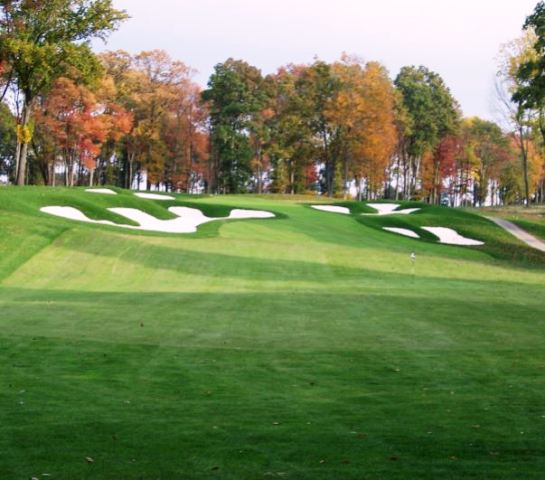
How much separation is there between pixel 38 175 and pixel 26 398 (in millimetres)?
91347

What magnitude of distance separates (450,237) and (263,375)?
33.3m

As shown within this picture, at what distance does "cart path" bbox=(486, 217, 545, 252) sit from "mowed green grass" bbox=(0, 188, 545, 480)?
53.7ft

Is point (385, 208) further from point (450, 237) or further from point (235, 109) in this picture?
point (235, 109)

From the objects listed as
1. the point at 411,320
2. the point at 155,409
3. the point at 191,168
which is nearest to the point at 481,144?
the point at 191,168

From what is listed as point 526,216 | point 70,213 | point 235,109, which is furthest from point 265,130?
point 70,213

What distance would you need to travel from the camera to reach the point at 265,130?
88.4 meters

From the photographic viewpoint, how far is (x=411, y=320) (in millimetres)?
14836

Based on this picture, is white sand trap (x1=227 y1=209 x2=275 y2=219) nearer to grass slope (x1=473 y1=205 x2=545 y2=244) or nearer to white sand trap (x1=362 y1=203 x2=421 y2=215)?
white sand trap (x1=362 y1=203 x2=421 y2=215)

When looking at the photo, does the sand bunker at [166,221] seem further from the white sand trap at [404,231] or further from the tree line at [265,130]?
A: the tree line at [265,130]

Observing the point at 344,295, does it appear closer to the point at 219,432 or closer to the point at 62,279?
the point at 62,279

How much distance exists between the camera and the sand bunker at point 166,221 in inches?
1396

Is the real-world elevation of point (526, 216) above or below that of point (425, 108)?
below

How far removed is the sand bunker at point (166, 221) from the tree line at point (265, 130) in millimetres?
15530

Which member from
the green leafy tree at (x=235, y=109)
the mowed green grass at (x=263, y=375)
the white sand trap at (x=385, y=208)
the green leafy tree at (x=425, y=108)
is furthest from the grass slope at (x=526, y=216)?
the green leafy tree at (x=235, y=109)
